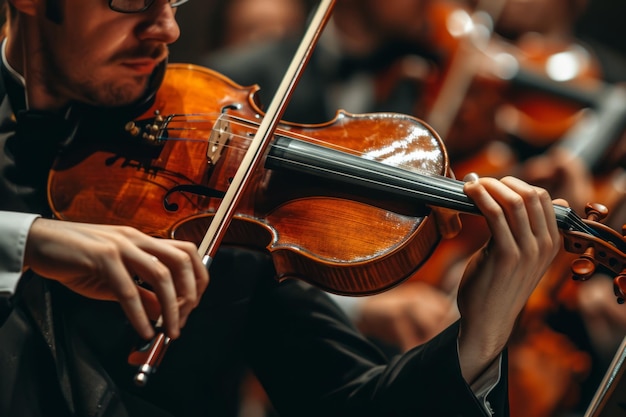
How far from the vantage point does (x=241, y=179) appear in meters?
0.90

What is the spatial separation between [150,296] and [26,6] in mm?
480

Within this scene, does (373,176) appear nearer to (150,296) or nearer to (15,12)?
(150,296)

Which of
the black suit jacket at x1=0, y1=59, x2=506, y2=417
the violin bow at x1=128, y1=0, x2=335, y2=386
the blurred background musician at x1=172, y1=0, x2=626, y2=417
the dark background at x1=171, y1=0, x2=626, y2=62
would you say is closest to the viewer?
the violin bow at x1=128, y1=0, x2=335, y2=386

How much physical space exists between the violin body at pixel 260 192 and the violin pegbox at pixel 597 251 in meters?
0.17

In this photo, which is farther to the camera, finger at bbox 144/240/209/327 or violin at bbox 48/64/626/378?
violin at bbox 48/64/626/378

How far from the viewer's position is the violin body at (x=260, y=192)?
0.94 metres

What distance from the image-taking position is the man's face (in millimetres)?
1025

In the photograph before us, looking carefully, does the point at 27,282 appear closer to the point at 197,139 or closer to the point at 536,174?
the point at 197,139

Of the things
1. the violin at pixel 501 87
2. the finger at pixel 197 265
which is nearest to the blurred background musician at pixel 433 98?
the violin at pixel 501 87

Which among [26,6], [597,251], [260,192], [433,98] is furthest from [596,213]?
[433,98]

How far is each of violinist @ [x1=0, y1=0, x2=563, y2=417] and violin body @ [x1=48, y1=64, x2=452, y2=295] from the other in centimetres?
6

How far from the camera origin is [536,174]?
1796mm

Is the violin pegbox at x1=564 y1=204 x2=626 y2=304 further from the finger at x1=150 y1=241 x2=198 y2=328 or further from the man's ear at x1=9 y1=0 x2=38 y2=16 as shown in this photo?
the man's ear at x1=9 y1=0 x2=38 y2=16

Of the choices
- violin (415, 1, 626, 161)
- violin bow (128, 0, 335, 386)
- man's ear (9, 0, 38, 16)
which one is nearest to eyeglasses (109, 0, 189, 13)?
man's ear (9, 0, 38, 16)
